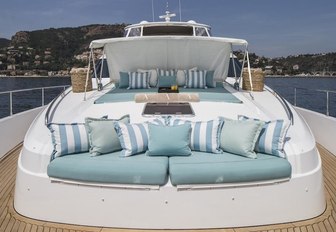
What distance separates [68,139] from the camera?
99.0 inches

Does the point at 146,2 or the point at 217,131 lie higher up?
the point at 146,2

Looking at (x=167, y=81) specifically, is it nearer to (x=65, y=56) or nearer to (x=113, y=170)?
(x=113, y=170)

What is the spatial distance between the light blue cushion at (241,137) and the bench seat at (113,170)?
1.74 feet

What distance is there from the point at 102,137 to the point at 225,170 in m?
0.98

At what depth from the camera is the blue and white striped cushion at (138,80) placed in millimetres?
4723

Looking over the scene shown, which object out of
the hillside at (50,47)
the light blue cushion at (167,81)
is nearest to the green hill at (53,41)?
the hillside at (50,47)

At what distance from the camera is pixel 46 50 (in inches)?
1319

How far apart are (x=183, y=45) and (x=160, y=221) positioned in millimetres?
3087

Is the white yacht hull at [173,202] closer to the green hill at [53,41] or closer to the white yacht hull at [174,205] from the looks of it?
the white yacht hull at [174,205]

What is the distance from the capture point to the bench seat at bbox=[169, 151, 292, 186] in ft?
7.38

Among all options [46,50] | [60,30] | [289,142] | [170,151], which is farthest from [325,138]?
[60,30]

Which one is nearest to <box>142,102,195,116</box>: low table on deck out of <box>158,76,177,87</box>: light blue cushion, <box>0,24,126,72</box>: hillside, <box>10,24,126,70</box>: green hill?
<box>158,76,177,87</box>: light blue cushion

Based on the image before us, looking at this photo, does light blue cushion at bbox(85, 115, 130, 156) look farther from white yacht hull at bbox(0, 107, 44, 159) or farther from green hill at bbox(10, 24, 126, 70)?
green hill at bbox(10, 24, 126, 70)

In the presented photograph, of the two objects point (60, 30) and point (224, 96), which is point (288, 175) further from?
point (60, 30)
